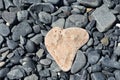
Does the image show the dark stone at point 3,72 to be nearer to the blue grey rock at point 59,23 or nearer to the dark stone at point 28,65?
the dark stone at point 28,65

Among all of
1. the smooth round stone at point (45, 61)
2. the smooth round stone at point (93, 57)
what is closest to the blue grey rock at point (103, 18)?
the smooth round stone at point (93, 57)

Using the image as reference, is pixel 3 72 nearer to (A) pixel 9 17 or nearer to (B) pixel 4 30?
(B) pixel 4 30

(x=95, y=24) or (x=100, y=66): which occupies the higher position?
(x=95, y=24)

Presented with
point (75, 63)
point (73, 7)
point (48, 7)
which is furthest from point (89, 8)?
point (75, 63)

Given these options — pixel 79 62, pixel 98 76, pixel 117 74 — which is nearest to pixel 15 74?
pixel 79 62

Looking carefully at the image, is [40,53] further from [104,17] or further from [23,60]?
[104,17]

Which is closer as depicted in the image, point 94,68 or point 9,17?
point 94,68

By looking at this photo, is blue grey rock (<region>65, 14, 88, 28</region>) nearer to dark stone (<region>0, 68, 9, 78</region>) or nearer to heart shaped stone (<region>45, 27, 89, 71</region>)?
heart shaped stone (<region>45, 27, 89, 71</region>)
